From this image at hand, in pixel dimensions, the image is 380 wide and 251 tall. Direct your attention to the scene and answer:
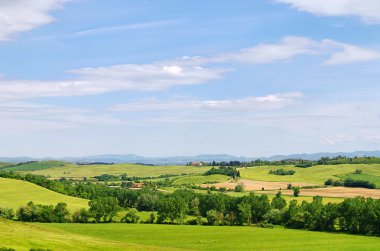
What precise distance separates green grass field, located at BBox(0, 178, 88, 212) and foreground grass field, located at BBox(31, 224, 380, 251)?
3881cm

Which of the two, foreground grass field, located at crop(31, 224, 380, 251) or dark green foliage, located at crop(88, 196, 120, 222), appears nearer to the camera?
foreground grass field, located at crop(31, 224, 380, 251)

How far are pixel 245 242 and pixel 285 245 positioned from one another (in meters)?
8.85

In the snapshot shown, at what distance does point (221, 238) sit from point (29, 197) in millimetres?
98060

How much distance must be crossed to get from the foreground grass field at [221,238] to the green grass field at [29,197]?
3881 centimetres

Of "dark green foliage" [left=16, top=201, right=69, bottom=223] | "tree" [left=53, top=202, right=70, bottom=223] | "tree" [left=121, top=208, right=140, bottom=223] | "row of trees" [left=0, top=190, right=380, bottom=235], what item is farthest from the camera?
"tree" [left=121, top=208, right=140, bottom=223]

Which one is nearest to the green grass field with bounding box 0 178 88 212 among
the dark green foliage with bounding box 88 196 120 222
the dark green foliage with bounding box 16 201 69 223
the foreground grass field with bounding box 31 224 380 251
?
the dark green foliage with bounding box 16 201 69 223

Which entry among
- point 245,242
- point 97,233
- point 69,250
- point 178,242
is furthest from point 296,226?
point 69,250

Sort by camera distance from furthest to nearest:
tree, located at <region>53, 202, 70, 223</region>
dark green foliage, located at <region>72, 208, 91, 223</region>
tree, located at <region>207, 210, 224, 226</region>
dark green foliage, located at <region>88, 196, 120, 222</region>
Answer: dark green foliage, located at <region>88, 196, 120, 222</region> → dark green foliage, located at <region>72, 208, 91, 223</region> → tree, located at <region>53, 202, 70, 223</region> → tree, located at <region>207, 210, 224, 226</region>

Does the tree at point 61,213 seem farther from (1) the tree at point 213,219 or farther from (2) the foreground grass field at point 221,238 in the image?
(1) the tree at point 213,219

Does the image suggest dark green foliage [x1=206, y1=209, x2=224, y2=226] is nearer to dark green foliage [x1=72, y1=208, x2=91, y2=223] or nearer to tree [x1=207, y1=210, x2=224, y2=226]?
tree [x1=207, y1=210, x2=224, y2=226]

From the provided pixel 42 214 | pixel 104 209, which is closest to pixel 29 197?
pixel 42 214

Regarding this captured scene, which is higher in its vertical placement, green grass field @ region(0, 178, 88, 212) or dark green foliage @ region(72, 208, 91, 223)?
green grass field @ region(0, 178, 88, 212)

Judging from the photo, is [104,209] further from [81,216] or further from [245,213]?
[245,213]

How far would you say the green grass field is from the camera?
16891 centimetres
